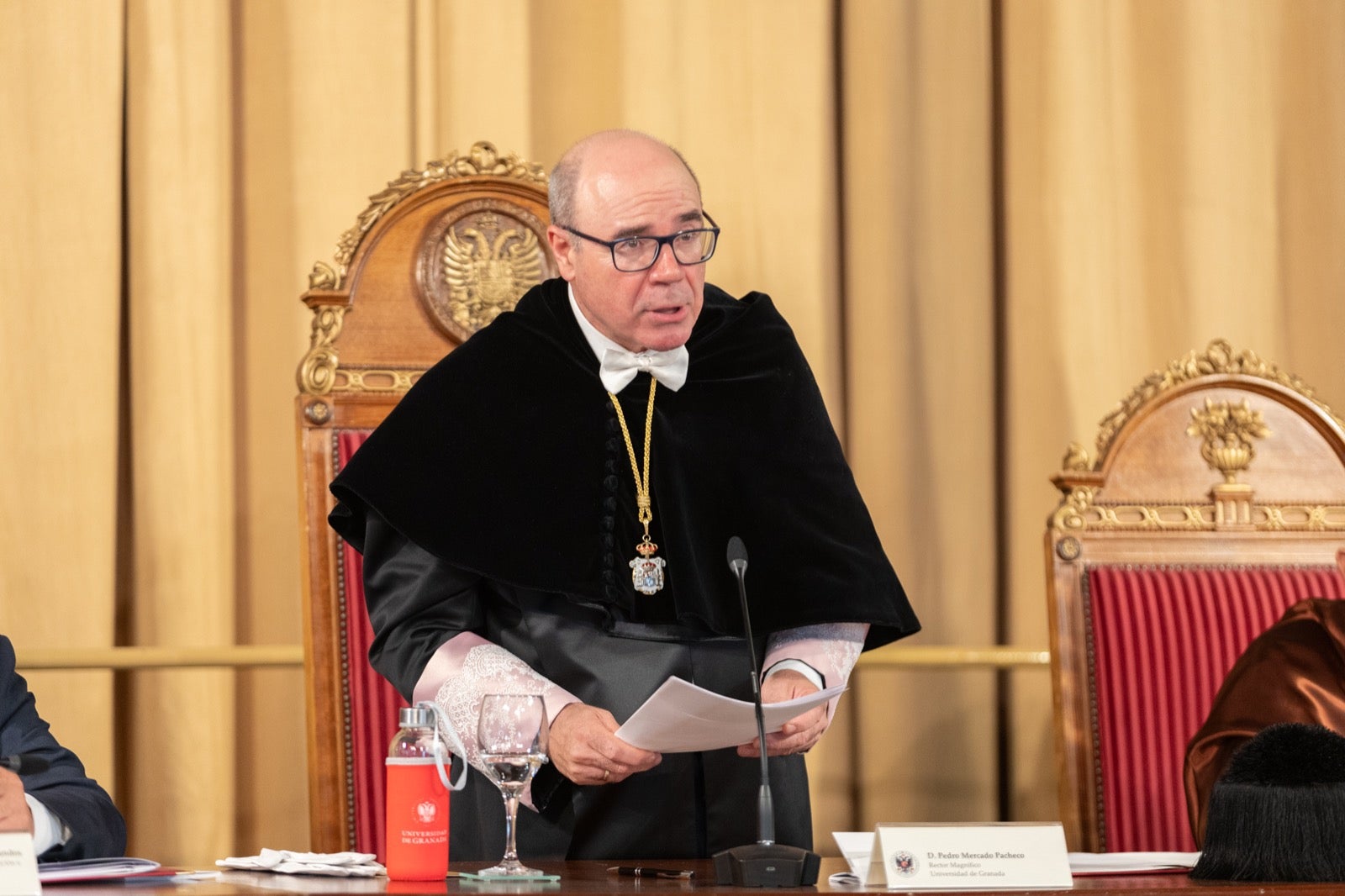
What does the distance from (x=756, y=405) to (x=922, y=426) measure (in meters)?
1.42

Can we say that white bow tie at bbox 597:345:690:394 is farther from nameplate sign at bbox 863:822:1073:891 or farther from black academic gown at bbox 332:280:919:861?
nameplate sign at bbox 863:822:1073:891

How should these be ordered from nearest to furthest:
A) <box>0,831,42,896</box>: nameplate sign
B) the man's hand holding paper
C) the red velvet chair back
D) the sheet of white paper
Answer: <box>0,831,42,896</box>: nameplate sign
the sheet of white paper
the man's hand holding paper
the red velvet chair back

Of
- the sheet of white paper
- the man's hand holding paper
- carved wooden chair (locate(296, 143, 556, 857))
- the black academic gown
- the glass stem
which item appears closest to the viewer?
the glass stem

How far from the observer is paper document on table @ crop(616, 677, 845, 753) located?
69.3 inches

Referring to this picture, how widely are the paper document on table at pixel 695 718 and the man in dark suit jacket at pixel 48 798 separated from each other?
0.66 metres

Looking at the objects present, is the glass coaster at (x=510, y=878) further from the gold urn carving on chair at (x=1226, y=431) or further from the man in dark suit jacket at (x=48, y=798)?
the gold urn carving on chair at (x=1226, y=431)

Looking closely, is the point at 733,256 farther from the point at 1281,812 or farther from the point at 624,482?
the point at 1281,812

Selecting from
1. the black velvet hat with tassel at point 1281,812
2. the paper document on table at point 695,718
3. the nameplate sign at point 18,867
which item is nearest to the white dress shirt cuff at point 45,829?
the nameplate sign at point 18,867

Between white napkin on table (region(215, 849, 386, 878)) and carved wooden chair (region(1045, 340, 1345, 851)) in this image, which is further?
carved wooden chair (region(1045, 340, 1345, 851))

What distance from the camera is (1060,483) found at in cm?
314

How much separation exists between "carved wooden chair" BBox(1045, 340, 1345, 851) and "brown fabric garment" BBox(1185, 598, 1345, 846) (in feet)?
1.65

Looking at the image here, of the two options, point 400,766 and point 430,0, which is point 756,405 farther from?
point 430,0

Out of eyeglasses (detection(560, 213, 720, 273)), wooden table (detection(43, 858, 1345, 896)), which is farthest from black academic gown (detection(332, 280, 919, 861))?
wooden table (detection(43, 858, 1345, 896))

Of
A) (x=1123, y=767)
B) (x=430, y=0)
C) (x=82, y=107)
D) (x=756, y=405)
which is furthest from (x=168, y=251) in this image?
(x=1123, y=767)
